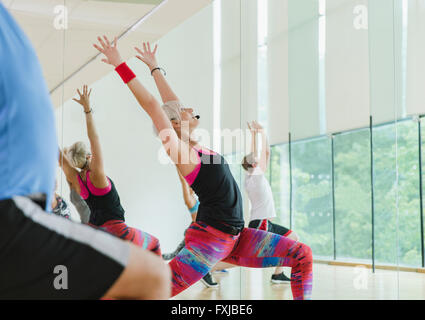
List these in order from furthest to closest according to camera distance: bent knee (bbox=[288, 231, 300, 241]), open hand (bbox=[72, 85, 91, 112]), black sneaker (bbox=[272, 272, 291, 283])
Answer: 1. bent knee (bbox=[288, 231, 300, 241])
2. black sneaker (bbox=[272, 272, 291, 283])
3. open hand (bbox=[72, 85, 91, 112])

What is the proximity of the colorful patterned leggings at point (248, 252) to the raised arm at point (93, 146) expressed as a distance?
20.3 inches

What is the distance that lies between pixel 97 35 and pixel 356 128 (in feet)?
6.67

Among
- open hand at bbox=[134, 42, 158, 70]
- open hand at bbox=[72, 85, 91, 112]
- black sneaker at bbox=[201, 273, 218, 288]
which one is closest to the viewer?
open hand at bbox=[72, 85, 91, 112]

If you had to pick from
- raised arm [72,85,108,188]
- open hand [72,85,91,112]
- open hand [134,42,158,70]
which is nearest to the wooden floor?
raised arm [72,85,108,188]

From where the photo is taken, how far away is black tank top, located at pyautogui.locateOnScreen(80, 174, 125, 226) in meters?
2.51

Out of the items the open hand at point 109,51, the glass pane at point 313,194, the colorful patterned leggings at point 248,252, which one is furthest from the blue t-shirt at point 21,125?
the glass pane at point 313,194

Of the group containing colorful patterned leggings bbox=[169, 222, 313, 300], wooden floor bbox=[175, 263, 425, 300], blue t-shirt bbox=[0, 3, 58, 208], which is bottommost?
wooden floor bbox=[175, 263, 425, 300]

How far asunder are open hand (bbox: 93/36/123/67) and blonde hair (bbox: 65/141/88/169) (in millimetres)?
452

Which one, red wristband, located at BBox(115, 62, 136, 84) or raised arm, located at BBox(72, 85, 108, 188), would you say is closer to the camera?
red wristband, located at BBox(115, 62, 136, 84)

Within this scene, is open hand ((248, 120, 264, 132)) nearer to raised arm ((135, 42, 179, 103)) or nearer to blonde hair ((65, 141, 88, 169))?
raised arm ((135, 42, 179, 103))

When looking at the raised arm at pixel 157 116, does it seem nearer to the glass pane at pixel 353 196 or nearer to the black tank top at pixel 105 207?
the black tank top at pixel 105 207

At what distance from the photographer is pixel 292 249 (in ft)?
8.84

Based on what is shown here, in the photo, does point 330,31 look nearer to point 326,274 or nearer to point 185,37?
point 185,37

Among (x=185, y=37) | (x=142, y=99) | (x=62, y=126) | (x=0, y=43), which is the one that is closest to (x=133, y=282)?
(x=0, y=43)
